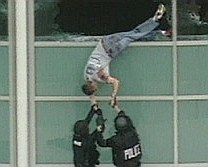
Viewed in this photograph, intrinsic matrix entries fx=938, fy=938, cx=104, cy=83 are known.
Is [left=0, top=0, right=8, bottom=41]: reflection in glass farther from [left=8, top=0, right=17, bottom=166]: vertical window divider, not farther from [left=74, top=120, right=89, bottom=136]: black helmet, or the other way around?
[left=74, top=120, right=89, bottom=136]: black helmet

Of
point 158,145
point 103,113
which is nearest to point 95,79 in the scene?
point 103,113

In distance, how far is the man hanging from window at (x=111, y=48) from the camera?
8.37 m

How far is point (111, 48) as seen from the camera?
27.5 ft

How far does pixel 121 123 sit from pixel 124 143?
0.19 m

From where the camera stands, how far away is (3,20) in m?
8.44

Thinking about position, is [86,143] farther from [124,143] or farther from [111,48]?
[111,48]

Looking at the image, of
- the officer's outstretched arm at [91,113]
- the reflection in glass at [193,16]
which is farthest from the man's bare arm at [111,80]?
the reflection in glass at [193,16]

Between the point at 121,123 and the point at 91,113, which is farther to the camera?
the point at 91,113

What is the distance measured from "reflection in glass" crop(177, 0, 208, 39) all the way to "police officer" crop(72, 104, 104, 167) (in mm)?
1083

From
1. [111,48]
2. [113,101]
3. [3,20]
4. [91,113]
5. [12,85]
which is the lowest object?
[91,113]

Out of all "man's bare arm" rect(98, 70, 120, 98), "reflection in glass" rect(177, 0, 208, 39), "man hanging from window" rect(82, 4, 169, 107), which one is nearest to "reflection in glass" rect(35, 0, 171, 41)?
"man hanging from window" rect(82, 4, 169, 107)

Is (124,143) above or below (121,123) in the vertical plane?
below

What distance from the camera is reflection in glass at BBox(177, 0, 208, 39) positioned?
8352mm

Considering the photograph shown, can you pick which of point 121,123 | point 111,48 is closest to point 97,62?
point 111,48
